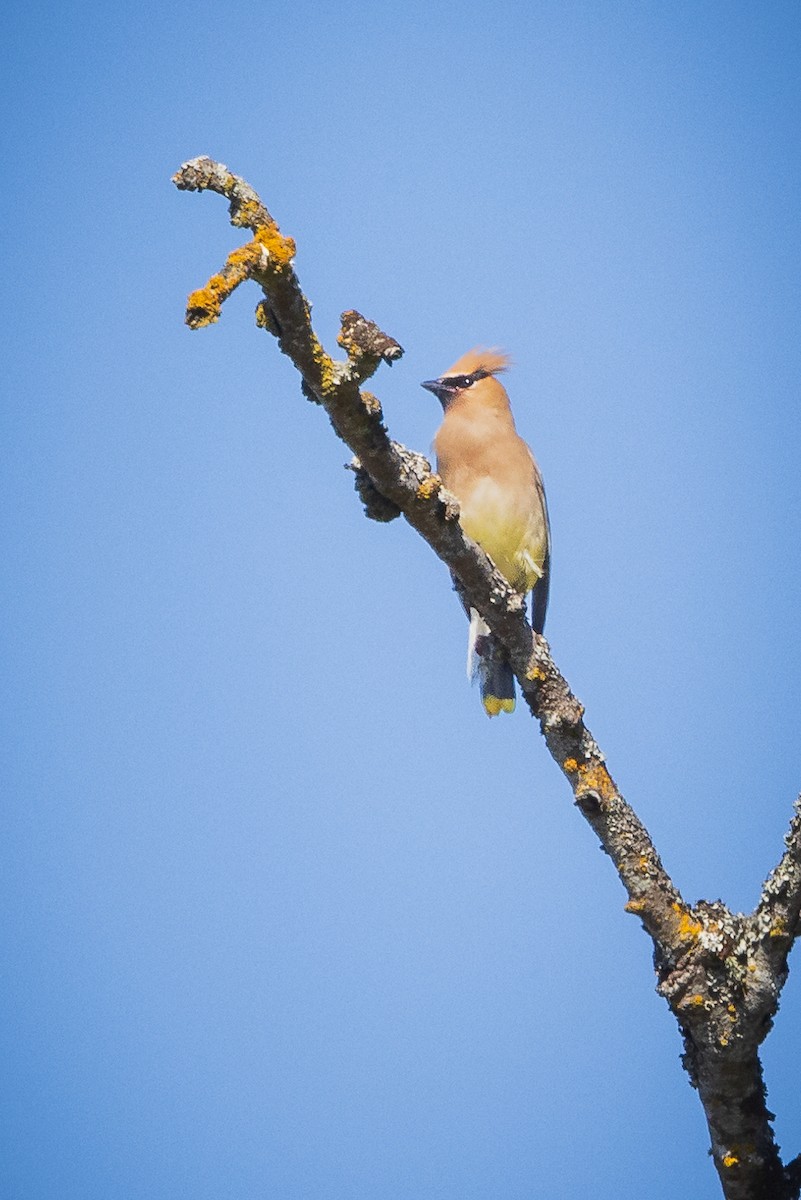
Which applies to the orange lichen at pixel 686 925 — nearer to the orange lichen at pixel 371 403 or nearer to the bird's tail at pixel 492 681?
the orange lichen at pixel 371 403

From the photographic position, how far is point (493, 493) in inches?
267

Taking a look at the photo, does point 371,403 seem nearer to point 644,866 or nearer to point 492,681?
point 644,866

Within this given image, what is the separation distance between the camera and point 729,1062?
369 centimetres

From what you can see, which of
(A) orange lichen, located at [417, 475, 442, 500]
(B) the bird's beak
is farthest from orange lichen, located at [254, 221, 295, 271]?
(B) the bird's beak

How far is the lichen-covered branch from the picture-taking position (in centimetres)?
335

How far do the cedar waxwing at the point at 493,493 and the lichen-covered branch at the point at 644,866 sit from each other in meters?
2.38

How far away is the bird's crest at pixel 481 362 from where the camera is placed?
24.8 ft

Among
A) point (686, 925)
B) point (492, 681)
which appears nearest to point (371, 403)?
point (686, 925)

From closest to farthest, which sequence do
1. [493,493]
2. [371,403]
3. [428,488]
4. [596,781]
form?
1. [371,403]
2. [428,488]
3. [596,781]
4. [493,493]

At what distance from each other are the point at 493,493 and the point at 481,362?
1.22 metres

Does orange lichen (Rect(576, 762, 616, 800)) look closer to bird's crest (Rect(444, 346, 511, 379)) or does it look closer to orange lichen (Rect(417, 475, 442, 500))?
orange lichen (Rect(417, 475, 442, 500))

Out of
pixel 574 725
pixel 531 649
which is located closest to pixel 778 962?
pixel 574 725

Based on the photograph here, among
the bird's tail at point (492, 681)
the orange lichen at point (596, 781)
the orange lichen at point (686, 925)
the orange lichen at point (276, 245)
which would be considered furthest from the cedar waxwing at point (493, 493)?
the orange lichen at point (276, 245)

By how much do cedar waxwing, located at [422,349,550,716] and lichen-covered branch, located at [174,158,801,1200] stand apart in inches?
Result: 93.6
